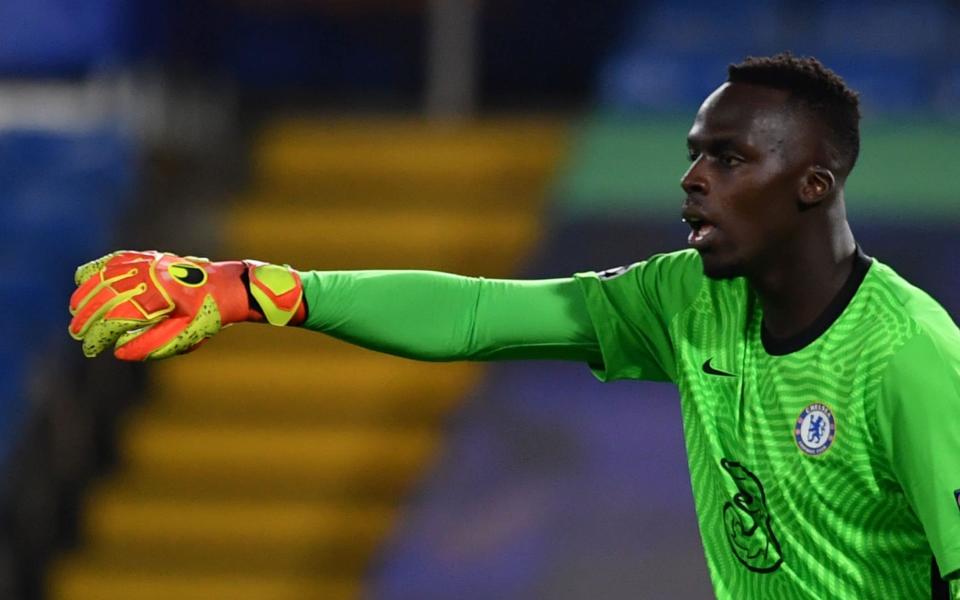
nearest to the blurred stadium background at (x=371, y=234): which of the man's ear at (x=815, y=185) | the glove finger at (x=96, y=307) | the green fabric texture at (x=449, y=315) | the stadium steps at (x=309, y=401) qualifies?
the stadium steps at (x=309, y=401)

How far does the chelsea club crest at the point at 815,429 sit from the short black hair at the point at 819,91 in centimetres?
37

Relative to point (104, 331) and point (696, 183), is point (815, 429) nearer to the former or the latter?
point (696, 183)

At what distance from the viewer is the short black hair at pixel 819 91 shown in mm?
2756

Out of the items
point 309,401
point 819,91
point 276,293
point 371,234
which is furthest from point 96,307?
point 371,234

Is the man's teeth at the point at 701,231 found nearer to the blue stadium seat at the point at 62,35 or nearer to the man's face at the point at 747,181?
the man's face at the point at 747,181

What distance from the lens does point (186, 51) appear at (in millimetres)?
8320

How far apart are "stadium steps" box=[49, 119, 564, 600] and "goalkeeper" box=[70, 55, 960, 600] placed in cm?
359

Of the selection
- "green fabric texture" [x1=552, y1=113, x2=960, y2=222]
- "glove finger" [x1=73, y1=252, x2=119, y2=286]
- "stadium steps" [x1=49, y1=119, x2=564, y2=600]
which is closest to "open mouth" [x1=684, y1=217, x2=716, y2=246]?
"glove finger" [x1=73, y1=252, x2=119, y2=286]

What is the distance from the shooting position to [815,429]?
106 inches

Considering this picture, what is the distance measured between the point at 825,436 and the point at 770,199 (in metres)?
0.36

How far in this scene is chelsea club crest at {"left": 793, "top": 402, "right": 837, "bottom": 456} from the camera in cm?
268

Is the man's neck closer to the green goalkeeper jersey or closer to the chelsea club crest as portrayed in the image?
the green goalkeeper jersey

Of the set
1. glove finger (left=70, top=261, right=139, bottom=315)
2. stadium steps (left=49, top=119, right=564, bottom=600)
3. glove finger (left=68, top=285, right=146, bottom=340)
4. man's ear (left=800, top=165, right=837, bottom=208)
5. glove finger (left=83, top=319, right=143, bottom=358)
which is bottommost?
stadium steps (left=49, top=119, right=564, bottom=600)

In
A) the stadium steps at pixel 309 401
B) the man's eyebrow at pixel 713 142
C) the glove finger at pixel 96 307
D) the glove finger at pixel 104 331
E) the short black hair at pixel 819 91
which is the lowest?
the stadium steps at pixel 309 401
